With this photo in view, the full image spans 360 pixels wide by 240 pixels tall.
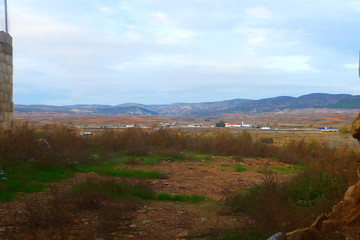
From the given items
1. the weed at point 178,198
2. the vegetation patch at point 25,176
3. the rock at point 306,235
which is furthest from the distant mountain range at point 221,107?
the rock at point 306,235

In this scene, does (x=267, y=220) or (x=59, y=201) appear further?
(x=59, y=201)

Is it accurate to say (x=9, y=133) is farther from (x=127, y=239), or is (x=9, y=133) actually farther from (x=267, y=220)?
(x=267, y=220)

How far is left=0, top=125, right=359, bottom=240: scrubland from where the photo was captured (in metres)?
5.59

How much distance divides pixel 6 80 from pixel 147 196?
23.4 feet

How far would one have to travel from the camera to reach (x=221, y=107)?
139500 millimetres

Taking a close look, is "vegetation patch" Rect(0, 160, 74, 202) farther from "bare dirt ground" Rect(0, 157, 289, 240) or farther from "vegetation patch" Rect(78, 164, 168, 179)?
"vegetation patch" Rect(78, 164, 168, 179)

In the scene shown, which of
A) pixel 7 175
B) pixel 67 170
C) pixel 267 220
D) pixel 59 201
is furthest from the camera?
pixel 67 170

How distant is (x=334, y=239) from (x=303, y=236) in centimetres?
34

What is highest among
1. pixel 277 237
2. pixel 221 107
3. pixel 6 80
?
pixel 221 107

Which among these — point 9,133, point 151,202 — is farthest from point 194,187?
point 9,133

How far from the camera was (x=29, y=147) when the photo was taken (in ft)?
38.2

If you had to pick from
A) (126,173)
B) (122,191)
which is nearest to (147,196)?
(122,191)

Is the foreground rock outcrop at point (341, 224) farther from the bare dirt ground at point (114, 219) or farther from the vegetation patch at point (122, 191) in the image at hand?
the vegetation patch at point (122, 191)

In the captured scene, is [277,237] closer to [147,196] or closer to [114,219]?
[114,219]
